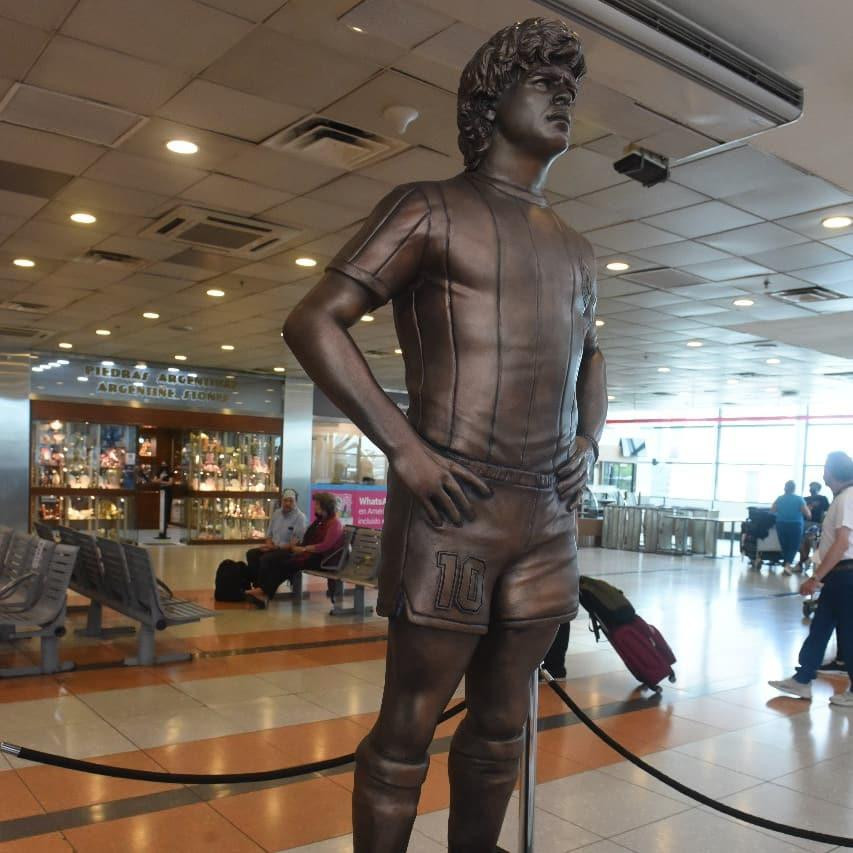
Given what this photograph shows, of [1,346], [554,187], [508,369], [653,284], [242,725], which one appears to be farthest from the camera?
[1,346]

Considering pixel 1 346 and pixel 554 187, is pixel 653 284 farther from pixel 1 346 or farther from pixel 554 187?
pixel 1 346

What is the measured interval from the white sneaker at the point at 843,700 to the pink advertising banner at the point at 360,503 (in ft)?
39.8

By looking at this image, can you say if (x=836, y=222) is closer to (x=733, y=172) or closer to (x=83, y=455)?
(x=733, y=172)

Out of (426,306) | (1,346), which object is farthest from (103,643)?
(1,346)

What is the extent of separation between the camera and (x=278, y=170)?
6.50 meters

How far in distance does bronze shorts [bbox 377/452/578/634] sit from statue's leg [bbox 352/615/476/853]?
0.19 feet

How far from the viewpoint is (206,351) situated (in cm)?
1581

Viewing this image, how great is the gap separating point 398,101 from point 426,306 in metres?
3.77

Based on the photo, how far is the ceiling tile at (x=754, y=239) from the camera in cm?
761

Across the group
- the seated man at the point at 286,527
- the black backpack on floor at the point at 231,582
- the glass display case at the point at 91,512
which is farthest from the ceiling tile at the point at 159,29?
the glass display case at the point at 91,512

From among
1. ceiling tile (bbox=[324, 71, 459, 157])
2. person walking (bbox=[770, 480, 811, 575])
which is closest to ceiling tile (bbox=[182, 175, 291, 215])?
ceiling tile (bbox=[324, 71, 459, 157])

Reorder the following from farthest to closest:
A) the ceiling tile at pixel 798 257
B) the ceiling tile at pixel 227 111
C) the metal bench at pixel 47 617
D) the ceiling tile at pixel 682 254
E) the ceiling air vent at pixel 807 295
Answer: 1. the ceiling air vent at pixel 807 295
2. the ceiling tile at pixel 682 254
3. the ceiling tile at pixel 798 257
4. the metal bench at pixel 47 617
5. the ceiling tile at pixel 227 111

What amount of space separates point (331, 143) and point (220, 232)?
101 inches

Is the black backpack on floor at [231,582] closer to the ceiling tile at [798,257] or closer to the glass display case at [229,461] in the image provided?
the ceiling tile at [798,257]
